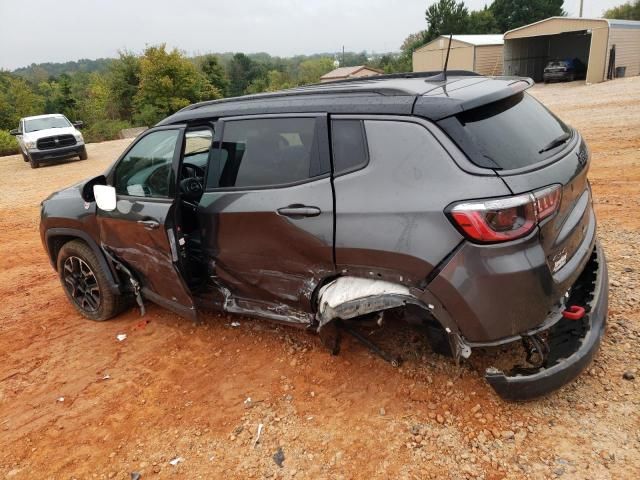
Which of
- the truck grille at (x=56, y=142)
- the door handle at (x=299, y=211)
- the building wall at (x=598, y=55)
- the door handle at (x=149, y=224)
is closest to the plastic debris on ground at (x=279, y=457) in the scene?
the door handle at (x=299, y=211)

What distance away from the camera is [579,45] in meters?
29.5

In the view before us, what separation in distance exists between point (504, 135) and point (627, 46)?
92.7ft

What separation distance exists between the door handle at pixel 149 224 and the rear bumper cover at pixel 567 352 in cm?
239

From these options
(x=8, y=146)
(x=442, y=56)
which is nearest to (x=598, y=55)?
(x=442, y=56)

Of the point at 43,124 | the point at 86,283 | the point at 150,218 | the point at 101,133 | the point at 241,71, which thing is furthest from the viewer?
the point at 241,71

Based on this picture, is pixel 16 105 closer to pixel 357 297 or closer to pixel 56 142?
pixel 56 142

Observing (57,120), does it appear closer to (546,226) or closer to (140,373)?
(140,373)

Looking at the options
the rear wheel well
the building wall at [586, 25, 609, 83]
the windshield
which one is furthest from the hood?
the building wall at [586, 25, 609, 83]

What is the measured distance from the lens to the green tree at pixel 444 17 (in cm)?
4447

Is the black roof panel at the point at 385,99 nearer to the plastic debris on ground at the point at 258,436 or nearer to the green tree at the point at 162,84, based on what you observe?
the plastic debris on ground at the point at 258,436

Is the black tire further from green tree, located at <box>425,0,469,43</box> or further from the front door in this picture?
green tree, located at <box>425,0,469,43</box>

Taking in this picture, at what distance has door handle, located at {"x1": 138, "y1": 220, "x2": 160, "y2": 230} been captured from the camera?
11.0ft

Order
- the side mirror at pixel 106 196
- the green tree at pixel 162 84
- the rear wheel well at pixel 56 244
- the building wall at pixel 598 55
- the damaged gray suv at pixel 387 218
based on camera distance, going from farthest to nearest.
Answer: the green tree at pixel 162 84 → the building wall at pixel 598 55 → the rear wheel well at pixel 56 244 → the side mirror at pixel 106 196 → the damaged gray suv at pixel 387 218

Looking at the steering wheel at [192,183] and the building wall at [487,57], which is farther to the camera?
the building wall at [487,57]
